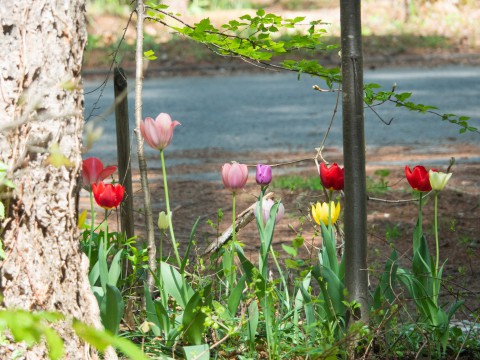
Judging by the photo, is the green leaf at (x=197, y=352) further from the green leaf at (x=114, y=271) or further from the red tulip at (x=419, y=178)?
the red tulip at (x=419, y=178)

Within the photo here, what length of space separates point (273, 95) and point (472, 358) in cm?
857

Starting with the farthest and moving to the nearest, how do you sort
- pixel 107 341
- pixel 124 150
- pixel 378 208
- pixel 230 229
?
pixel 378 208 → pixel 124 150 → pixel 230 229 → pixel 107 341

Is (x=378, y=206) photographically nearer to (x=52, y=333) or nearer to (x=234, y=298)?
(x=234, y=298)

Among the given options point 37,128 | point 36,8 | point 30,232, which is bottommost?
point 30,232

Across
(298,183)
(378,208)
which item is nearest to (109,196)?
(378,208)

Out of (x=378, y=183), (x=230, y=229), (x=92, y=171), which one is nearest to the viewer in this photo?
(x=92, y=171)

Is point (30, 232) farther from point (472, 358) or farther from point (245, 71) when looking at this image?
point (245, 71)

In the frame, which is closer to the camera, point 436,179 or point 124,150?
point 436,179

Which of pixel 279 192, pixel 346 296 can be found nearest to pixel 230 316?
pixel 346 296

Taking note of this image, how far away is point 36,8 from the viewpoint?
8.11 ft

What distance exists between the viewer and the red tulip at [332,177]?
298 cm

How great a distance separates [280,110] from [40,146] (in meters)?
8.05

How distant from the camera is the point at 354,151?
2.87 m

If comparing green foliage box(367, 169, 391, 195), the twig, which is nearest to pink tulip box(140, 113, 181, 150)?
the twig
